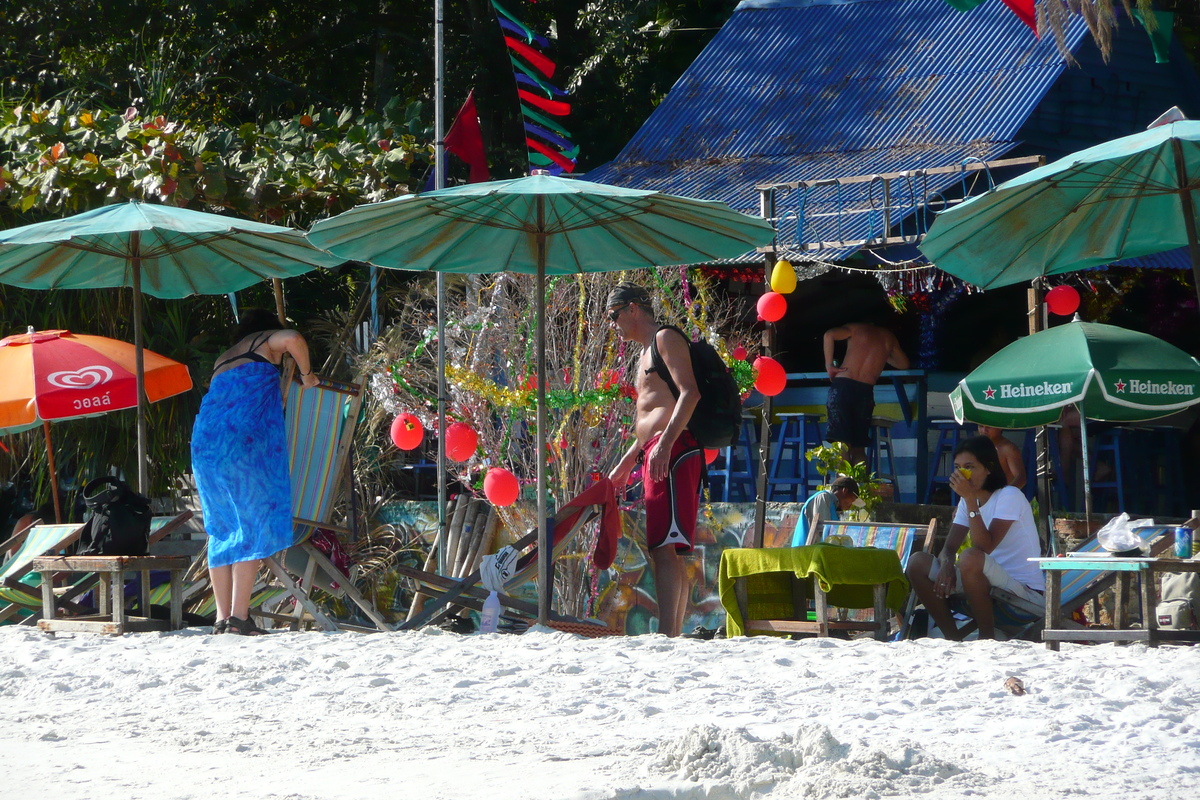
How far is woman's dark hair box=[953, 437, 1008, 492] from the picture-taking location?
684 cm

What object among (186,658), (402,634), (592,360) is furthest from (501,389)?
(186,658)

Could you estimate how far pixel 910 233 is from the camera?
9.44 meters

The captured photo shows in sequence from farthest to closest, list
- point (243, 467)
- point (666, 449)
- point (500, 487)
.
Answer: point (500, 487)
point (243, 467)
point (666, 449)

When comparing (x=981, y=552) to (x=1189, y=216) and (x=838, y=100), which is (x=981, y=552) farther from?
(x=838, y=100)

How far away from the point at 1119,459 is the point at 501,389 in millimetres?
4446

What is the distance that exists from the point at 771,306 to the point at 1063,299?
204 cm

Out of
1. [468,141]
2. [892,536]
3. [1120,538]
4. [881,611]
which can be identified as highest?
[468,141]

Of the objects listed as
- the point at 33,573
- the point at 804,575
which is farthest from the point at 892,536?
the point at 33,573

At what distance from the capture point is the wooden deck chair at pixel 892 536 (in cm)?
720

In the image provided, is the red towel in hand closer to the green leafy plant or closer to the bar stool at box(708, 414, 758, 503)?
the green leafy plant

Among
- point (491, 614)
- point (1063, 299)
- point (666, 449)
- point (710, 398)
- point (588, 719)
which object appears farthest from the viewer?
point (1063, 299)

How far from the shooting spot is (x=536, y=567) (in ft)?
22.4

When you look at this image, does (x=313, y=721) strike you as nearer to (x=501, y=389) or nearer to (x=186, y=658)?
(x=186, y=658)

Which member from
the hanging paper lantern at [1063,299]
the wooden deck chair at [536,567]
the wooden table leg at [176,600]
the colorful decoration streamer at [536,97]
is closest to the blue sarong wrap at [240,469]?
the wooden table leg at [176,600]
